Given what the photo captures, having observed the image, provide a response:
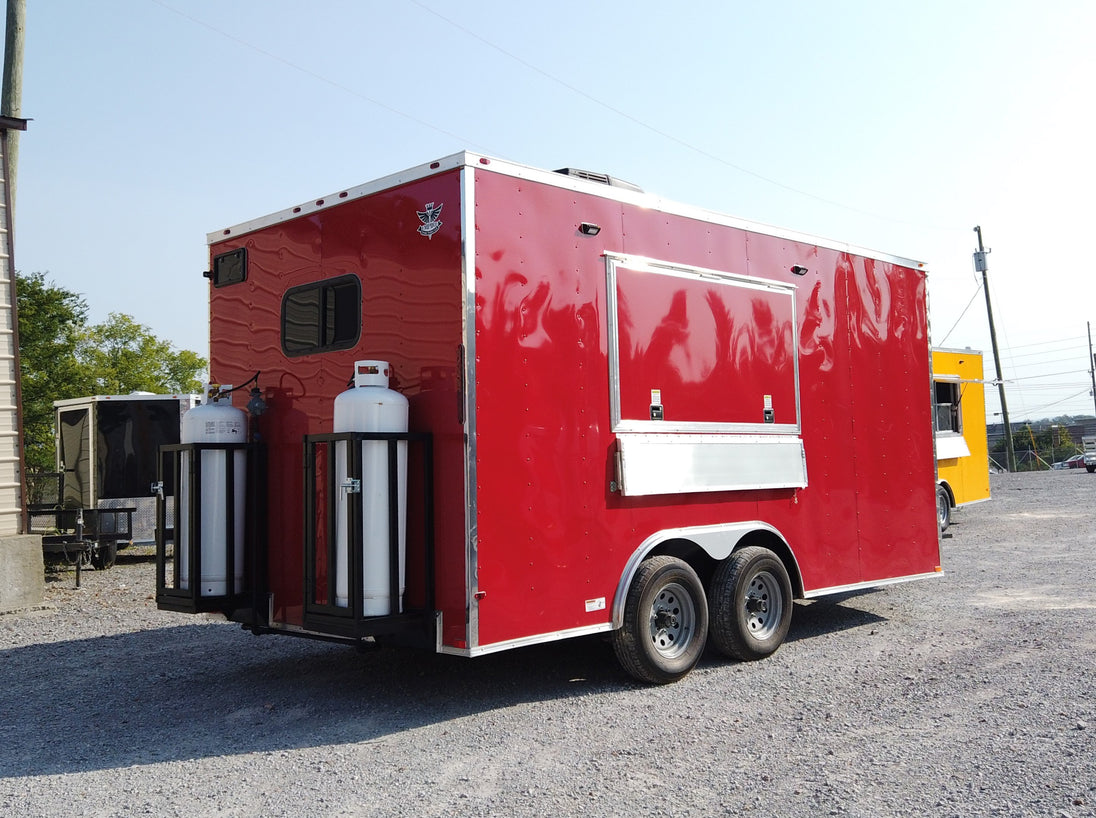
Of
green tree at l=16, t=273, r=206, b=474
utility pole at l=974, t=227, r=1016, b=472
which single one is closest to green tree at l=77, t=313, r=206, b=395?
green tree at l=16, t=273, r=206, b=474

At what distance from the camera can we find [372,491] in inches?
214

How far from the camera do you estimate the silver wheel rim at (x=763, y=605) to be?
7121 millimetres

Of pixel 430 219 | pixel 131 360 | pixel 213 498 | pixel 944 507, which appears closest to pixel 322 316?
pixel 430 219

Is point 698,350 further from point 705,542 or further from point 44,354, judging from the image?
point 44,354

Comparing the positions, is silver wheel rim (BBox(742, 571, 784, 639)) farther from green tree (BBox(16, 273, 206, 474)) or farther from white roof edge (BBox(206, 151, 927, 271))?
green tree (BBox(16, 273, 206, 474))

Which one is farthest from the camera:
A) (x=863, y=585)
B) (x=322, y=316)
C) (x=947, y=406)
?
(x=947, y=406)

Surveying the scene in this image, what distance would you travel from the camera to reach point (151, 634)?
344 inches

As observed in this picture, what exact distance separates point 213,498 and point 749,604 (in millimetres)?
3718

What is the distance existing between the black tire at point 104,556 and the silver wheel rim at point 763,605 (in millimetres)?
9825

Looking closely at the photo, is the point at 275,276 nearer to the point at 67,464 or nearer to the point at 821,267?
the point at 821,267

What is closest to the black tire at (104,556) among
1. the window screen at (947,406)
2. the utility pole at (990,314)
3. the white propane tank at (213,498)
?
the white propane tank at (213,498)

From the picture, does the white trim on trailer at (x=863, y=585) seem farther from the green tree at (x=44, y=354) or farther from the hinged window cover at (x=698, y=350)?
the green tree at (x=44, y=354)

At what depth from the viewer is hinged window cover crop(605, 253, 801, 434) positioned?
6.33 m

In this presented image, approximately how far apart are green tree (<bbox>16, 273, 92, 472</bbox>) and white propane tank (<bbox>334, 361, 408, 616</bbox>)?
2833 centimetres
